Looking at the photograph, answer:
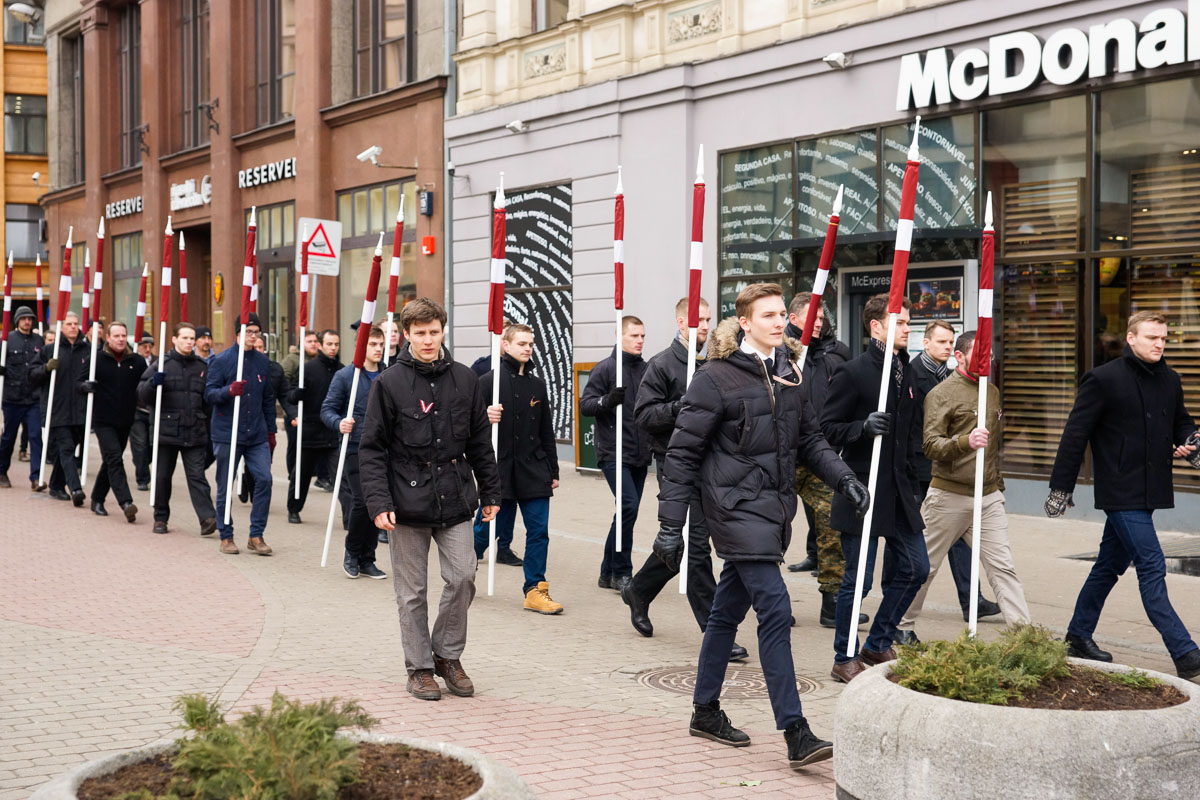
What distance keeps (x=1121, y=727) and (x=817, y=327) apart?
550cm

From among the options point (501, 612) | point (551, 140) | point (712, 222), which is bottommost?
point (501, 612)

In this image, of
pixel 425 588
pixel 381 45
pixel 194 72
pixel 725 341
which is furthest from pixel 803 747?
pixel 194 72

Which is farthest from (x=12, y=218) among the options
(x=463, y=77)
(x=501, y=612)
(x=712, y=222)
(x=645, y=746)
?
(x=645, y=746)

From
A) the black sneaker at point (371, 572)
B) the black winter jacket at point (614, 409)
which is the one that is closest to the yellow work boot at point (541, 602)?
the black winter jacket at point (614, 409)

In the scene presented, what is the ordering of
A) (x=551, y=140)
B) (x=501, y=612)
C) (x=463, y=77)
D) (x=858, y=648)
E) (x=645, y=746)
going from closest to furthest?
(x=645, y=746)
(x=858, y=648)
(x=501, y=612)
(x=551, y=140)
(x=463, y=77)

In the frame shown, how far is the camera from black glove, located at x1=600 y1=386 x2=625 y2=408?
9883 mm

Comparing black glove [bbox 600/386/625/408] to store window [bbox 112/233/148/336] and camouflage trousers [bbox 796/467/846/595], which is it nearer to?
camouflage trousers [bbox 796/467/846/595]

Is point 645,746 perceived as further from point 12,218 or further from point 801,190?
point 12,218

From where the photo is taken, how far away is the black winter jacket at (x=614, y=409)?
1009 centimetres

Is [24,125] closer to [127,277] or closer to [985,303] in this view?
[127,277]

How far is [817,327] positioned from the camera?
9.56 meters

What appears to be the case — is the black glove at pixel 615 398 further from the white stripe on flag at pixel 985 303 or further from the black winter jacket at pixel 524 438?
the white stripe on flag at pixel 985 303

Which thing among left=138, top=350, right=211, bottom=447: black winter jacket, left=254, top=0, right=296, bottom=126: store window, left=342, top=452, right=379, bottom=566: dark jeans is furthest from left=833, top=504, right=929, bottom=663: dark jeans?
left=254, top=0, right=296, bottom=126: store window

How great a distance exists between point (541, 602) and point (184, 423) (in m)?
4.88
